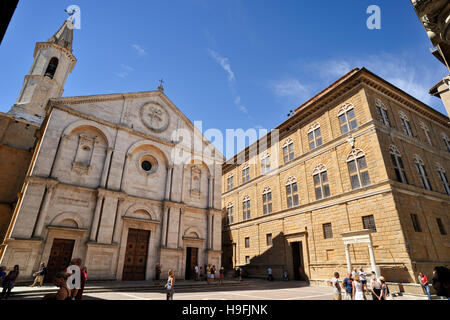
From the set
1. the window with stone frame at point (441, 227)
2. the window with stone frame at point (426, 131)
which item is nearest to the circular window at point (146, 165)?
the window with stone frame at point (441, 227)

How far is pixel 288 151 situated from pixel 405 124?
11.5m

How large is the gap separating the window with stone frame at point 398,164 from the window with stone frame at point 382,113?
248cm

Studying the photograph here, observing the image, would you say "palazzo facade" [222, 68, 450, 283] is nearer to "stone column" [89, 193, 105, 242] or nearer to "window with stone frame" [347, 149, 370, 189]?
"window with stone frame" [347, 149, 370, 189]

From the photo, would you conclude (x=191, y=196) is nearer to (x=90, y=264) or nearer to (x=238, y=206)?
(x=90, y=264)

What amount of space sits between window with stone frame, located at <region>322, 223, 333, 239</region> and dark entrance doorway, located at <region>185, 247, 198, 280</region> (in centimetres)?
1180

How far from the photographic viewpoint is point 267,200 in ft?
97.5

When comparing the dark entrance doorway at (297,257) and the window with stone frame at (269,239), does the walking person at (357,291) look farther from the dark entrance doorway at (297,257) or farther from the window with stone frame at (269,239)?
the window with stone frame at (269,239)

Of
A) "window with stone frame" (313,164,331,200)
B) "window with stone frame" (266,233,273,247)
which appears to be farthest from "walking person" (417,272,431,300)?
"window with stone frame" (266,233,273,247)

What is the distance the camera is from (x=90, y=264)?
16.4 meters

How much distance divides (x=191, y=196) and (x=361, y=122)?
55.6 feet

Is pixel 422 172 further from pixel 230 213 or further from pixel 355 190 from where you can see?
pixel 230 213

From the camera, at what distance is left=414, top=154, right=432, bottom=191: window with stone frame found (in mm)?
21094

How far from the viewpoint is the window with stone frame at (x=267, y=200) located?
29175 millimetres

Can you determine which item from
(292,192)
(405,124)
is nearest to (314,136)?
(292,192)
